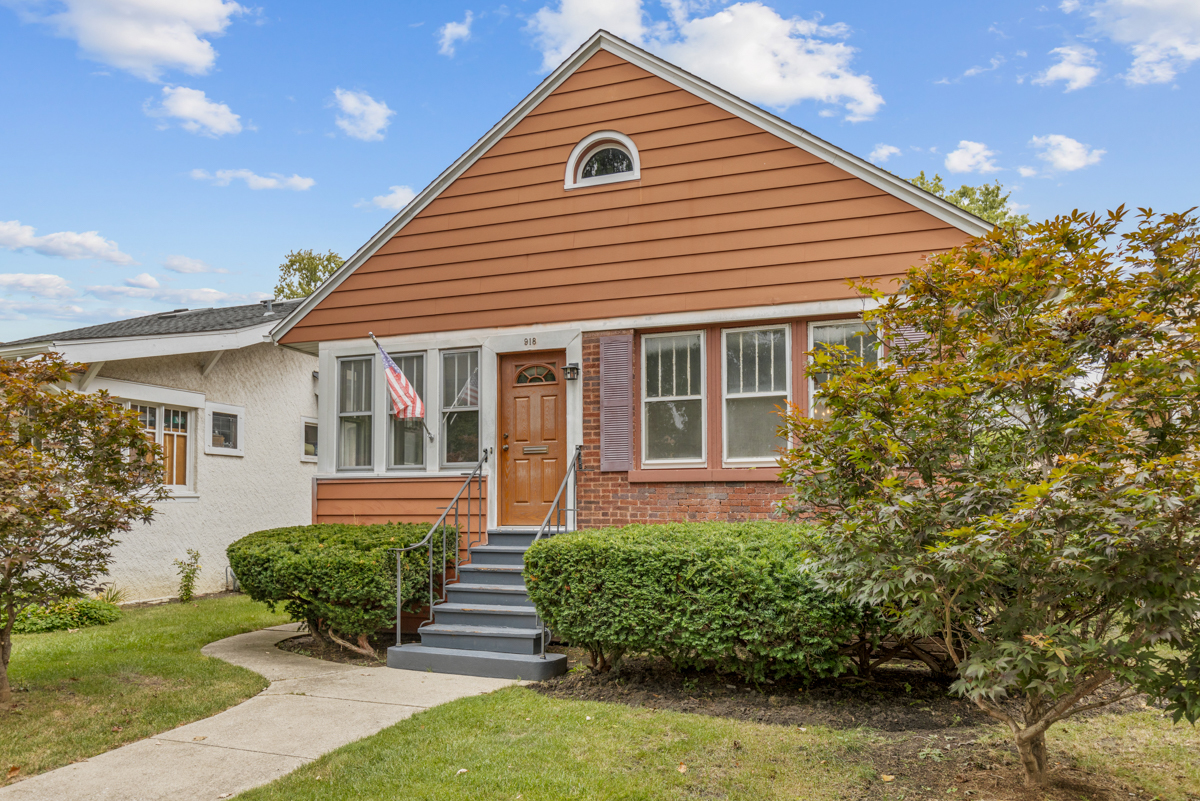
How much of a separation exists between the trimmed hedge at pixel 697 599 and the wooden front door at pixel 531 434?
2.34m

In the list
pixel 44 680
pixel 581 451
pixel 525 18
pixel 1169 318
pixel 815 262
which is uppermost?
pixel 525 18

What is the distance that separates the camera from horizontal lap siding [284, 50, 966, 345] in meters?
7.88

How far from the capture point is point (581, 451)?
8500mm

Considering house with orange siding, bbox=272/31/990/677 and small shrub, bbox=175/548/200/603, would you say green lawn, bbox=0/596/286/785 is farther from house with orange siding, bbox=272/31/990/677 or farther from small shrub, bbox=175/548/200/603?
small shrub, bbox=175/548/200/603

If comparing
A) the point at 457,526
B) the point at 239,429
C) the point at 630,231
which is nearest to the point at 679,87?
the point at 630,231

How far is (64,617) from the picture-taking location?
930 cm

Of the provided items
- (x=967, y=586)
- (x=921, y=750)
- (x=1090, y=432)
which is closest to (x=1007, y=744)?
(x=921, y=750)

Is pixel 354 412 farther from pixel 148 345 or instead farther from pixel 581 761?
pixel 581 761

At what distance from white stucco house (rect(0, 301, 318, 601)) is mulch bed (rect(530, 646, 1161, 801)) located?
7210 millimetres

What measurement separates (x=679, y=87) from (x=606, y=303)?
8.09 ft

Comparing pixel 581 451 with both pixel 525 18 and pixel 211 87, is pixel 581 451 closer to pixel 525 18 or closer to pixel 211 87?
pixel 525 18

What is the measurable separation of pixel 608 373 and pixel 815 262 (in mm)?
2385

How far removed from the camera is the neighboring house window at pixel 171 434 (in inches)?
462

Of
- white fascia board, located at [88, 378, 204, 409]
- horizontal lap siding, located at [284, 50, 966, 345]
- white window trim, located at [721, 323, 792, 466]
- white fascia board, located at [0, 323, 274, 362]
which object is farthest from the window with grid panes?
white fascia board, located at [88, 378, 204, 409]
